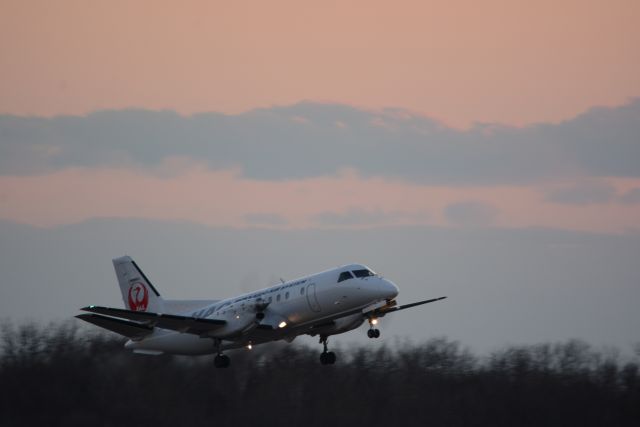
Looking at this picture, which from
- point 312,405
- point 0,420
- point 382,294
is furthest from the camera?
point 312,405

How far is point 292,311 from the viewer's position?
41.8 metres

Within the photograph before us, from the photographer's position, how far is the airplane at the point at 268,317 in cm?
4059

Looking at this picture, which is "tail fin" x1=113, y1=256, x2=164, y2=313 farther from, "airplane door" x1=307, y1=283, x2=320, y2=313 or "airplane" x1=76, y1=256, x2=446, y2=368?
"airplane door" x1=307, y1=283, x2=320, y2=313

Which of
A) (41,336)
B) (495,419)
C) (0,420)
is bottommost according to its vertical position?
(495,419)

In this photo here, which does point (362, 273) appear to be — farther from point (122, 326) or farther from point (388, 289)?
point (122, 326)

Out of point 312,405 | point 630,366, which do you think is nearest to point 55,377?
point 312,405

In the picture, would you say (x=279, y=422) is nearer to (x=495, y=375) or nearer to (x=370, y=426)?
(x=370, y=426)

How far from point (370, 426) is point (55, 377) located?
13107 millimetres

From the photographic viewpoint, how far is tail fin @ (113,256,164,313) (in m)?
48.7

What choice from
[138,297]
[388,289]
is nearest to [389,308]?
[388,289]

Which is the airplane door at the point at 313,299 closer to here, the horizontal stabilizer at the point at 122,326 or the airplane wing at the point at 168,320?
the airplane wing at the point at 168,320

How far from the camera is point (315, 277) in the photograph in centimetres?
4159

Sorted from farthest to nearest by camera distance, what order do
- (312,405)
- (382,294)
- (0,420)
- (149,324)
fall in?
(312,405) < (0,420) < (149,324) < (382,294)

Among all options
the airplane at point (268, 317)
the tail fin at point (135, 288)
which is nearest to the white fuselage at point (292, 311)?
the airplane at point (268, 317)
